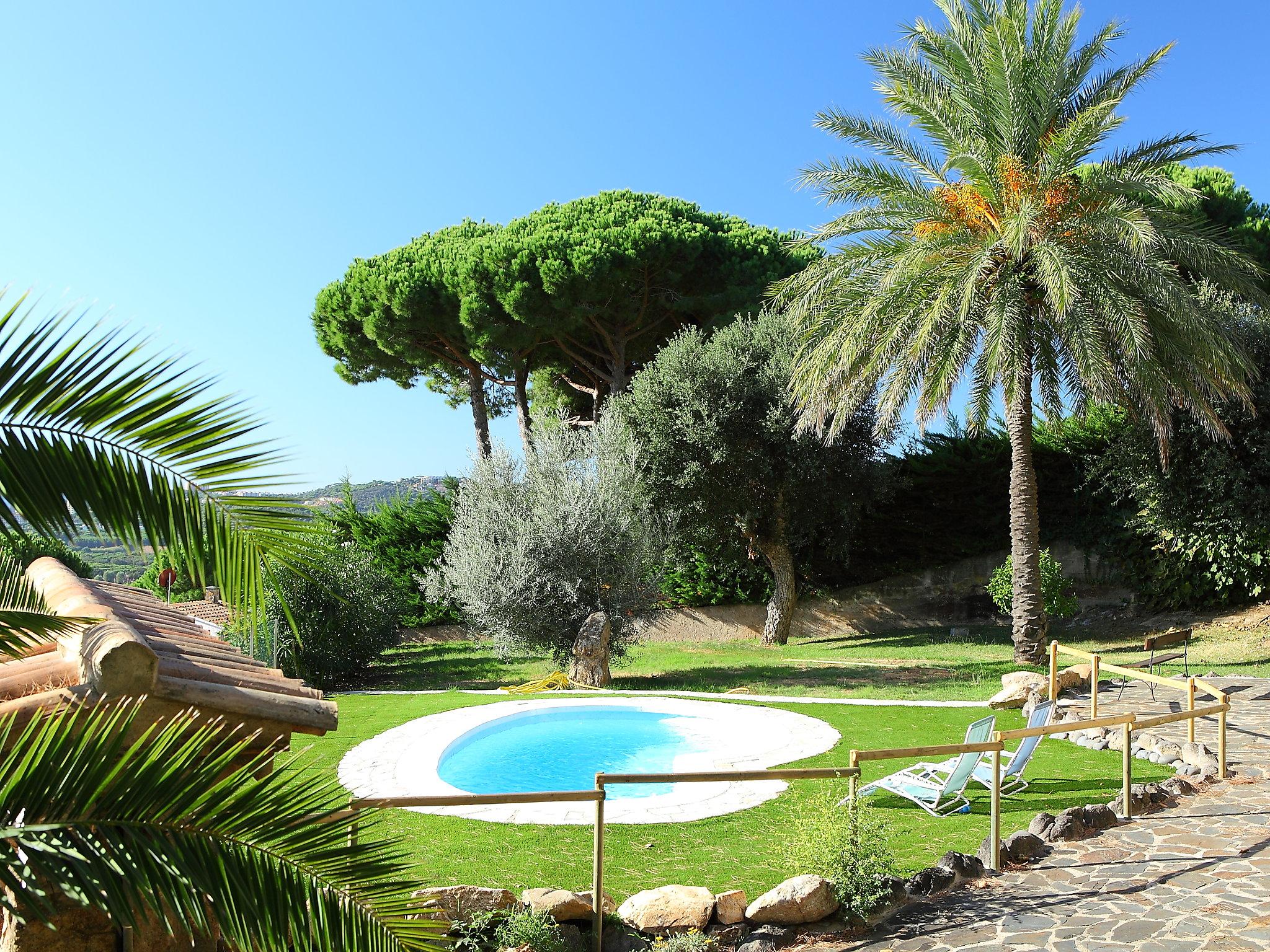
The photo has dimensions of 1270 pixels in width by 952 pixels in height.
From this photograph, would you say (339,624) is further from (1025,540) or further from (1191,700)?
(1191,700)

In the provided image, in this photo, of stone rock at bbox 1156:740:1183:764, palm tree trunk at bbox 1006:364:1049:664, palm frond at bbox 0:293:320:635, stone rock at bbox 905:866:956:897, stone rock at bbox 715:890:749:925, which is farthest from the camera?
palm tree trunk at bbox 1006:364:1049:664

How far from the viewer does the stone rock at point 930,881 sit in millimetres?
5234

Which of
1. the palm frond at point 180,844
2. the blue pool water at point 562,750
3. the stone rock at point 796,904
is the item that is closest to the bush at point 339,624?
the blue pool water at point 562,750

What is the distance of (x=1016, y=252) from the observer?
1249 cm

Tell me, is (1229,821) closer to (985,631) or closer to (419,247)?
(985,631)

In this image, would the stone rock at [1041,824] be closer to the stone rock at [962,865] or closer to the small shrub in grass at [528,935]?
the stone rock at [962,865]

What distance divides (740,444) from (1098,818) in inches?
484

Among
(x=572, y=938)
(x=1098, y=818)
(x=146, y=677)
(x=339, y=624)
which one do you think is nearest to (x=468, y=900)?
(x=572, y=938)

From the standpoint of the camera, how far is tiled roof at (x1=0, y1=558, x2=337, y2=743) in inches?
97.9

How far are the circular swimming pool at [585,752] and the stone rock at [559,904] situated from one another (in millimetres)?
2040

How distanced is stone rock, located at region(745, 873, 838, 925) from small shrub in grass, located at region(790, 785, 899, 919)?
0.36ft

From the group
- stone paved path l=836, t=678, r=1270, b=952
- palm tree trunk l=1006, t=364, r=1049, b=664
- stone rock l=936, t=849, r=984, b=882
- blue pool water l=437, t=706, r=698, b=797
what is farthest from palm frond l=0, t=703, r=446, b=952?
palm tree trunk l=1006, t=364, r=1049, b=664

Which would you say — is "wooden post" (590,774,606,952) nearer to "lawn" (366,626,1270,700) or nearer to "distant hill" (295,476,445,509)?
"lawn" (366,626,1270,700)

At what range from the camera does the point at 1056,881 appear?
17.6 ft
